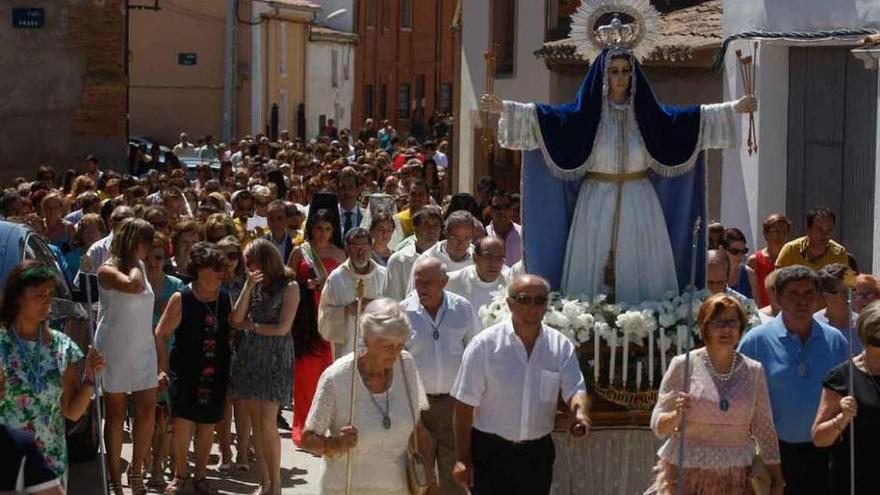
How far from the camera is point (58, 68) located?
98.0 ft

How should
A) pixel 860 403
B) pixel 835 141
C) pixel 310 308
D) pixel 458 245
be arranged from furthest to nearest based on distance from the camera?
pixel 835 141 < pixel 310 308 < pixel 458 245 < pixel 860 403

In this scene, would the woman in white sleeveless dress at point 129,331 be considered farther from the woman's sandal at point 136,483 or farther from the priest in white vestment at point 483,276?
the priest in white vestment at point 483,276

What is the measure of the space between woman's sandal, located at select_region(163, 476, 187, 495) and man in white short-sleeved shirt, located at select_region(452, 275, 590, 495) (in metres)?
3.54

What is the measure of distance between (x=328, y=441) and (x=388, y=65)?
52406 mm

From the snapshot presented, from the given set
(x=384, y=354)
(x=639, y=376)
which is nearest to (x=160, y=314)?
(x=639, y=376)

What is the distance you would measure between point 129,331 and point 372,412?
3.44 m

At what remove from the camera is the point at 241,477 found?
1264 centimetres

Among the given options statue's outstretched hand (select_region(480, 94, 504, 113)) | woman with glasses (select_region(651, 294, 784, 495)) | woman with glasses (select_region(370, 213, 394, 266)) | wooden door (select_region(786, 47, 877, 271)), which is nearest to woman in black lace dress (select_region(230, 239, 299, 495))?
woman with glasses (select_region(370, 213, 394, 266))

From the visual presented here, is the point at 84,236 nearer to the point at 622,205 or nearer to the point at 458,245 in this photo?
the point at 458,245

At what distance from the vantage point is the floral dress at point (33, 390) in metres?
8.55

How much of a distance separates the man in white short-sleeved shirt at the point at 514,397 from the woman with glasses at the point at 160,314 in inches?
145

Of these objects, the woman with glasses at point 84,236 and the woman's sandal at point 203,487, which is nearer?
the woman's sandal at point 203,487

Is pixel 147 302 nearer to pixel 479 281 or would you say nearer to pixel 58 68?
pixel 479 281

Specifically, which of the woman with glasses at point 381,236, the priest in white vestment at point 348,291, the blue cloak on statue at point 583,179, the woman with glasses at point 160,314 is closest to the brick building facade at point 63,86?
the woman with glasses at point 381,236
